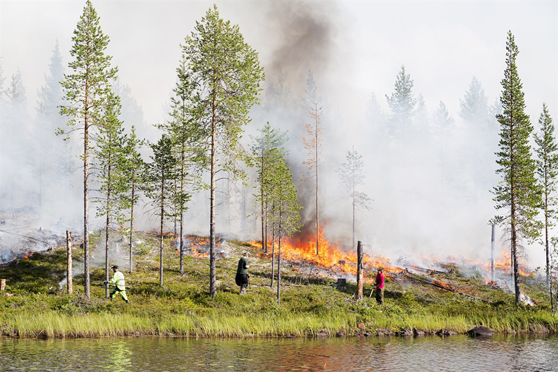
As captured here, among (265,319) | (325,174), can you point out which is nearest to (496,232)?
(325,174)

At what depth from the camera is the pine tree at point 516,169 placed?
40000mm

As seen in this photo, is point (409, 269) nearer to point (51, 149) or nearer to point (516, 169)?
point (516, 169)

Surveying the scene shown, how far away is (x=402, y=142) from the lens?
90062mm

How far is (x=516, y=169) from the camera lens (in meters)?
40.7

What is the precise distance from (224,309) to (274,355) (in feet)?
37.5

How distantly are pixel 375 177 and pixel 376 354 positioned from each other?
69.4m

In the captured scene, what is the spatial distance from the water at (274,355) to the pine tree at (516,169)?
19.6 m

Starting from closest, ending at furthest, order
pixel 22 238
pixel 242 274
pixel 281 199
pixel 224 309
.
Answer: pixel 224 309, pixel 242 274, pixel 281 199, pixel 22 238

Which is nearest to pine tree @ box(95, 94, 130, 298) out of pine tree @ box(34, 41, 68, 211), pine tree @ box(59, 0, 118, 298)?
pine tree @ box(59, 0, 118, 298)

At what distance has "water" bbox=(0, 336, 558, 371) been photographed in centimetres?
1495

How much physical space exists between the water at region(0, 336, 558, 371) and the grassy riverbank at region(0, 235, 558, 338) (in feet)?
5.02

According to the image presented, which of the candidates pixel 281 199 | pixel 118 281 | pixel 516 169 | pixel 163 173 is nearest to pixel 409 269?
pixel 516 169

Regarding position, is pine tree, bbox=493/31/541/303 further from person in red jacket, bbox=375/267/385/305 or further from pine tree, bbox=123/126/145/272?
pine tree, bbox=123/126/145/272

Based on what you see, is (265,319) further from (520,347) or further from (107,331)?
(520,347)
